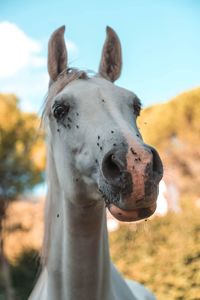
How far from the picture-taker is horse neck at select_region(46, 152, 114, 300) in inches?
92.6

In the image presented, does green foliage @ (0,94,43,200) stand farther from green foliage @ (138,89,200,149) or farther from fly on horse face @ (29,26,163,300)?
fly on horse face @ (29,26,163,300)

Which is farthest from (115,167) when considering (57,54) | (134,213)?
(57,54)

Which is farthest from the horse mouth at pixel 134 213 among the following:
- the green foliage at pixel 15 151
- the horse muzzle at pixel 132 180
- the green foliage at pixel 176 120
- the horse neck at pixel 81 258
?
the green foliage at pixel 176 120

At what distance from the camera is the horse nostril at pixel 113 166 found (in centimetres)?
181

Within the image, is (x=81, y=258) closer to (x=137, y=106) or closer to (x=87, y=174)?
(x=87, y=174)

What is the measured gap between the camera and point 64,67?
2.79 metres

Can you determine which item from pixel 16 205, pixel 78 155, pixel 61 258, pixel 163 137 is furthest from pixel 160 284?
pixel 163 137

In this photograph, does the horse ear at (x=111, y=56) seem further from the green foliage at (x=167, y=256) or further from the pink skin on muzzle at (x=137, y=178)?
the green foliage at (x=167, y=256)

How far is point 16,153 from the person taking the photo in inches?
655

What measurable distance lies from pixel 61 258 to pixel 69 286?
0.17 meters

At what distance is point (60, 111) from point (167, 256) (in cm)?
501

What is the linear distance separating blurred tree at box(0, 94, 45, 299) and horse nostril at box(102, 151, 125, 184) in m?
12.7

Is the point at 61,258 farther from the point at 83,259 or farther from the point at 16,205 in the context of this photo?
the point at 16,205

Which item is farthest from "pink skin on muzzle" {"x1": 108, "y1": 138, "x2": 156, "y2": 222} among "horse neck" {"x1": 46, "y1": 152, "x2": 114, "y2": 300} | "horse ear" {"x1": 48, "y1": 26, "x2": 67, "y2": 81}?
"horse ear" {"x1": 48, "y1": 26, "x2": 67, "y2": 81}
